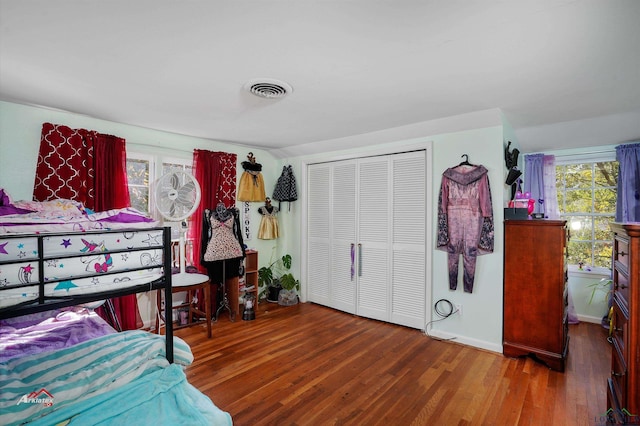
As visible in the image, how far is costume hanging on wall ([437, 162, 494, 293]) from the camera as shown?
2.97 meters

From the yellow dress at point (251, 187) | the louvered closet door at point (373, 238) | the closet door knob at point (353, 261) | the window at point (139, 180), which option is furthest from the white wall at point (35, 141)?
the closet door knob at point (353, 261)

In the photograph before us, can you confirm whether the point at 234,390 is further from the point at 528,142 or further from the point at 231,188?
the point at 528,142

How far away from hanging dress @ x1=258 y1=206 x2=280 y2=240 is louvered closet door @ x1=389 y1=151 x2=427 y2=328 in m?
1.82

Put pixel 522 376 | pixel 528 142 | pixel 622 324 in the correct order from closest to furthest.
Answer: pixel 622 324, pixel 522 376, pixel 528 142

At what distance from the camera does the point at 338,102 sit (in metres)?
2.59

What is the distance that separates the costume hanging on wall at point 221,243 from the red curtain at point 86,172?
2.80 feet

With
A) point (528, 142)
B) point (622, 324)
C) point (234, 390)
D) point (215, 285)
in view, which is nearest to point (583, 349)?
point (622, 324)

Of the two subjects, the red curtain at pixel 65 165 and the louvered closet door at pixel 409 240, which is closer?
the red curtain at pixel 65 165

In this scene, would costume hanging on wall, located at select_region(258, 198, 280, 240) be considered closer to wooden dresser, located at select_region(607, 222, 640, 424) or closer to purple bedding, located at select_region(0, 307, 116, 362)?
purple bedding, located at select_region(0, 307, 116, 362)

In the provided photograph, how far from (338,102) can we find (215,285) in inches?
107

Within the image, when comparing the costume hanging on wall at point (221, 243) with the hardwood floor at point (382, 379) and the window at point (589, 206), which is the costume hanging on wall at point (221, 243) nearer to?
the hardwood floor at point (382, 379)

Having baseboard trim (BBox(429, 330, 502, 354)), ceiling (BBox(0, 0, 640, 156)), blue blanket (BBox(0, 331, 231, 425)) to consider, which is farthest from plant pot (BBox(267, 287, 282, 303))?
blue blanket (BBox(0, 331, 231, 425))

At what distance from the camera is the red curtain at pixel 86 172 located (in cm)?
275

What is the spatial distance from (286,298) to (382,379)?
2.16 metres
